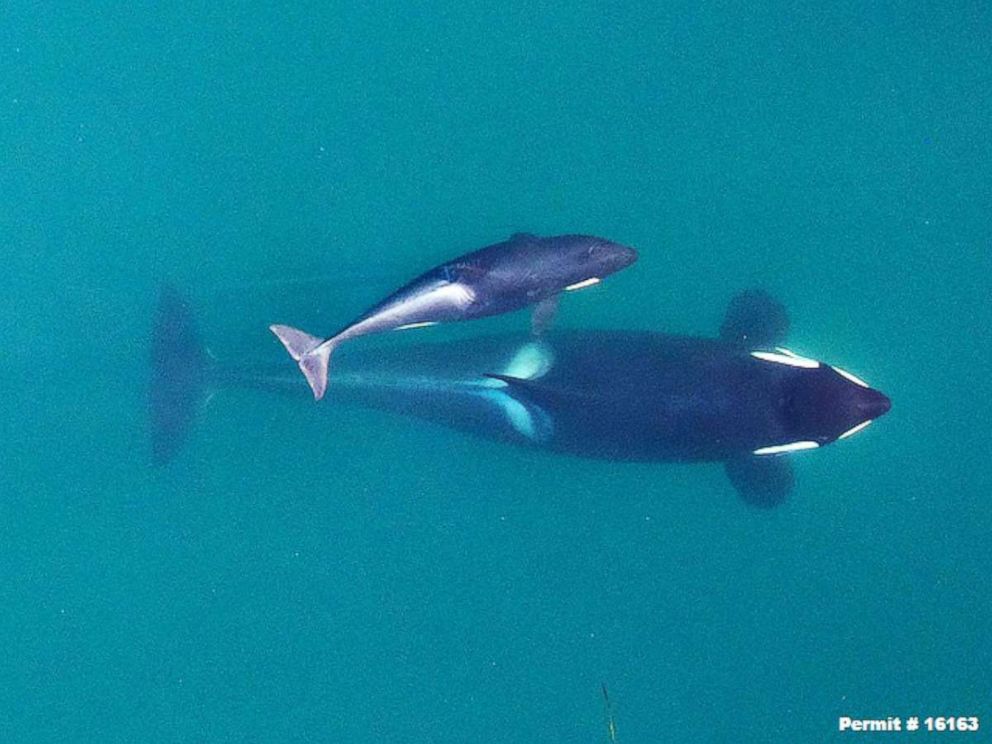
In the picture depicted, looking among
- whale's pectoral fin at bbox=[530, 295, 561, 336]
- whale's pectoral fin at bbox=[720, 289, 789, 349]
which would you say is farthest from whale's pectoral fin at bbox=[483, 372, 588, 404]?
whale's pectoral fin at bbox=[720, 289, 789, 349]

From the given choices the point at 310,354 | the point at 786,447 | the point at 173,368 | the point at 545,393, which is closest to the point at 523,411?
the point at 545,393

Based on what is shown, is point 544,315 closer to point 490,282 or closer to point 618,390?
point 618,390

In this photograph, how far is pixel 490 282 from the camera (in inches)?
128

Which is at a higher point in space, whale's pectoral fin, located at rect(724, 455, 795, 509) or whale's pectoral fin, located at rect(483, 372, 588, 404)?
whale's pectoral fin, located at rect(483, 372, 588, 404)

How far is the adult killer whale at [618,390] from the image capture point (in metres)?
3.75

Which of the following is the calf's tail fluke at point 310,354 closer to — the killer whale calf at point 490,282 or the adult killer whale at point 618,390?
the killer whale calf at point 490,282

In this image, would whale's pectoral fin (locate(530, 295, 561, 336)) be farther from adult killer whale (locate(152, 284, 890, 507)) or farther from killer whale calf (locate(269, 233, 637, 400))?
killer whale calf (locate(269, 233, 637, 400))

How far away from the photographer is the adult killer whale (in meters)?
3.75

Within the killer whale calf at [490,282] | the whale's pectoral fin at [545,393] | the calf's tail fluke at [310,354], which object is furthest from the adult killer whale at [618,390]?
the calf's tail fluke at [310,354]

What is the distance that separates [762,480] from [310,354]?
7.56ft

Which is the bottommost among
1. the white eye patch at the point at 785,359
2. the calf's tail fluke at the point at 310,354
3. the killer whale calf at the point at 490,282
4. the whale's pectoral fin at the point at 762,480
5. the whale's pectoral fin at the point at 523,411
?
the whale's pectoral fin at the point at 762,480

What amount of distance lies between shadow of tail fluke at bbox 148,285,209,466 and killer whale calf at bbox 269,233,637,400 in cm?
114

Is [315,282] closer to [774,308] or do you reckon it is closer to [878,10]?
[774,308]

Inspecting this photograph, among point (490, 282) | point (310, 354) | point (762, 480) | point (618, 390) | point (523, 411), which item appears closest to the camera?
point (490, 282)
